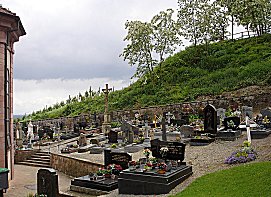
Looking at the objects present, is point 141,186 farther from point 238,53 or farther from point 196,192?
point 238,53

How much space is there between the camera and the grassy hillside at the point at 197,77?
3388 centimetres

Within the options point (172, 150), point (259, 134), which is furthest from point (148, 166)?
point (259, 134)

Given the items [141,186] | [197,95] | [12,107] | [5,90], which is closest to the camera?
[141,186]

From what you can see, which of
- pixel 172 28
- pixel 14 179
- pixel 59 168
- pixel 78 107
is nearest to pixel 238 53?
pixel 172 28

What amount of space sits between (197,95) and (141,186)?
23789 millimetres

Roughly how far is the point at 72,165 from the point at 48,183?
5.95 m

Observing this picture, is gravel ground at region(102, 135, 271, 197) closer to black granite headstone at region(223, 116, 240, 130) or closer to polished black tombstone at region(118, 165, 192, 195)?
polished black tombstone at region(118, 165, 192, 195)

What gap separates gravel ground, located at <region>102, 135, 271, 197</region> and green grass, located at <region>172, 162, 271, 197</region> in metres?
0.63

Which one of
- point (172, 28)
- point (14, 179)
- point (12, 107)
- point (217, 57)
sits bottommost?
point (14, 179)

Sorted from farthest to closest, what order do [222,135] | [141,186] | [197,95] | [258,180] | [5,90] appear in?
[197,95], [222,135], [5,90], [141,186], [258,180]

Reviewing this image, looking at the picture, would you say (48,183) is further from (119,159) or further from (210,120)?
(210,120)

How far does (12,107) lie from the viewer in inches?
635

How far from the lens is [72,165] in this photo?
57.2 ft

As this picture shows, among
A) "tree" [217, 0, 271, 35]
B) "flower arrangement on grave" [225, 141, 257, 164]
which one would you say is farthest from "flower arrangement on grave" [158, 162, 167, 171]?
"tree" [217, 0, 271, 35]
